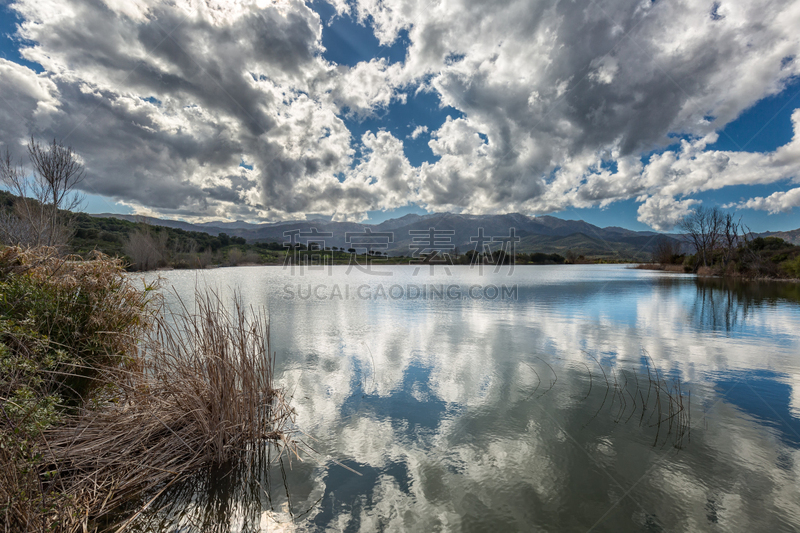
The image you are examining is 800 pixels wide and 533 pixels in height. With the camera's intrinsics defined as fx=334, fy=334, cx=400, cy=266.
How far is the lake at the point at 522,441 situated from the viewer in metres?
3.51

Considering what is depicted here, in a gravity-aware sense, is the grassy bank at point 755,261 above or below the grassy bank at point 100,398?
above

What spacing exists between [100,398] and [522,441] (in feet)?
19.2

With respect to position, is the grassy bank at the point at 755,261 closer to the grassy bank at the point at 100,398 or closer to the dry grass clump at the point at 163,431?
the dry grass clump at the point at 163,431

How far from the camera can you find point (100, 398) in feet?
14.6

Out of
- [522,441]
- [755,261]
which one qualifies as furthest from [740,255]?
[522,441]

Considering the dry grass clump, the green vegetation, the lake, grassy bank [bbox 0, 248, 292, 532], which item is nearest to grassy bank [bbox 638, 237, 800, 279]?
the green vegetation

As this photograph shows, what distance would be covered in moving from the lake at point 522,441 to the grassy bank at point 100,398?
430 mm

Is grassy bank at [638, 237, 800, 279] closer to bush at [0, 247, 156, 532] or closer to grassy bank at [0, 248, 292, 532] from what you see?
grassy bank at [0, 248, 292, 532]

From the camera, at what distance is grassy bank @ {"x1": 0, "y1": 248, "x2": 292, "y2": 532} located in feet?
10.0

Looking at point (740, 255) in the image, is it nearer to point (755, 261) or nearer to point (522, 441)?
point (755, 261)

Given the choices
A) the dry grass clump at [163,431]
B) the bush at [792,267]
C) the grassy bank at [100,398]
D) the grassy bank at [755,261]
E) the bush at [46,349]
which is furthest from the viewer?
the grassy bank at [755,261]

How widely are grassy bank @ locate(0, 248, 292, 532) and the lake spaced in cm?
43

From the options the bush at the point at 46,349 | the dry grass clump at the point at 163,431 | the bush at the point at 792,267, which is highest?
the bush at the point at 792,267

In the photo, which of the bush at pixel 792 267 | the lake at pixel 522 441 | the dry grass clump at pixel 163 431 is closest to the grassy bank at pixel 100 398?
the dry grass clump at pixel 163 431
